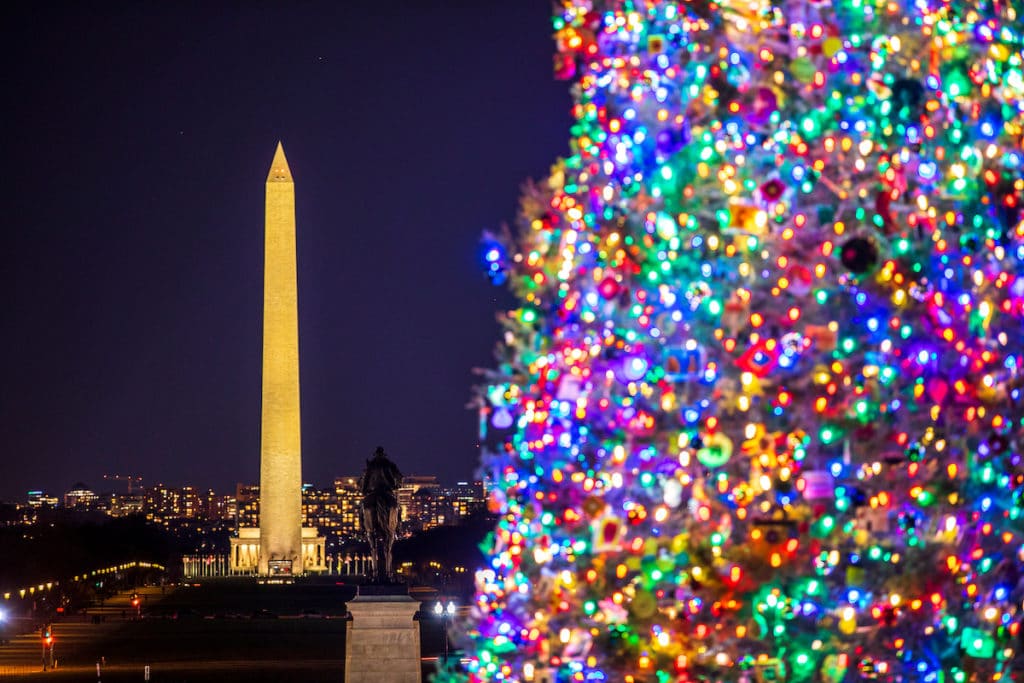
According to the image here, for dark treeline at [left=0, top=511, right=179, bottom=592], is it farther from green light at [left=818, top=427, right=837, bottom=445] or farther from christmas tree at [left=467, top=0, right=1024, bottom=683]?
green light at [left=818, top=427, right=837, bottom=445]

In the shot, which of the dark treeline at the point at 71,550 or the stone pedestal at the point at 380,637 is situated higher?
the dark treeline at the point at 71,550

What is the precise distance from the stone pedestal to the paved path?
1324cm

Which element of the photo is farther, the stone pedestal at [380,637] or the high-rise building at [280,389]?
the high-rise building at [280,389]

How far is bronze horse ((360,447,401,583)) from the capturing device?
29.4 meters

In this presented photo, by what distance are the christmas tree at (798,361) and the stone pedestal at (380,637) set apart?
17.7m

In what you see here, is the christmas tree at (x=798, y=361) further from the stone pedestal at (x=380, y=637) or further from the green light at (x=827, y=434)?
the stone pedestal at (x=380, y=637)

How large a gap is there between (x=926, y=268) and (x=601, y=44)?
7.28ft

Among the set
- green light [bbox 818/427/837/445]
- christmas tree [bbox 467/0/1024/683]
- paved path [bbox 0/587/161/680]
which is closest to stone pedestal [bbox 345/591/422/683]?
paved path [bbox 0/587/161/680]

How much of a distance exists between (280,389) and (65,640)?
1296 inches

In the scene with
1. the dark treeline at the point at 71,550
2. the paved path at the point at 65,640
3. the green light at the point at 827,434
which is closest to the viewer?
the green light at the point at 827,434

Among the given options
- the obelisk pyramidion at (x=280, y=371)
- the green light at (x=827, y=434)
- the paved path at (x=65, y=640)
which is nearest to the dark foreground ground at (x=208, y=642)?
the paved path at (x=65, y=640)

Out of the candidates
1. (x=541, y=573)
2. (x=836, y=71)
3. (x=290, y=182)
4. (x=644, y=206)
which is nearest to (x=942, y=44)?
(x=836, y=71)

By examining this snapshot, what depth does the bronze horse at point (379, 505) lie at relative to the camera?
29.4 m

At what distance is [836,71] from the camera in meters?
9.11
